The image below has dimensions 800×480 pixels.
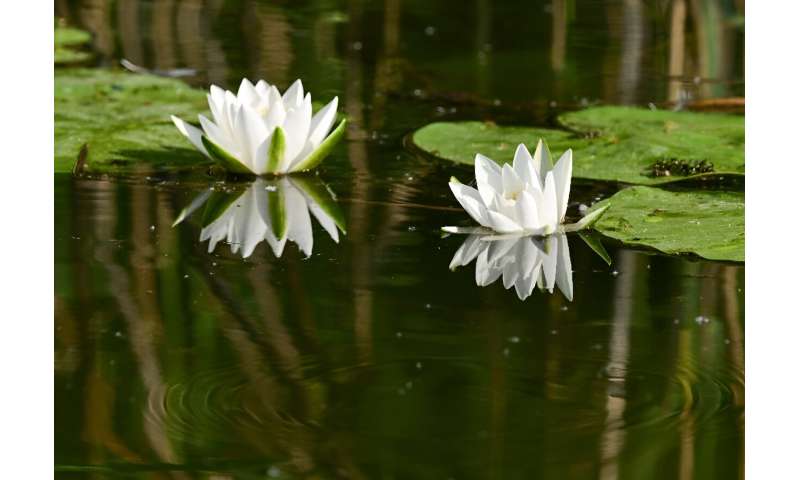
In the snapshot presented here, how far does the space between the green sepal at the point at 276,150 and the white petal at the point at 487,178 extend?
554mm

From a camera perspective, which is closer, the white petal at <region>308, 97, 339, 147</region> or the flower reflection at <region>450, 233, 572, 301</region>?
the flower reflection at <region>450, 233, 572, 301</region>

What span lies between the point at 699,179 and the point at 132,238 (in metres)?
1.38

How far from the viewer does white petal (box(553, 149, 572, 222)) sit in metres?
2.59

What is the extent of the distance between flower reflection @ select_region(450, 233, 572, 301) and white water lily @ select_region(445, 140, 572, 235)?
31mm

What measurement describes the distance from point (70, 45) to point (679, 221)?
9.36 ft

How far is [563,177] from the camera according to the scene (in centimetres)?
259

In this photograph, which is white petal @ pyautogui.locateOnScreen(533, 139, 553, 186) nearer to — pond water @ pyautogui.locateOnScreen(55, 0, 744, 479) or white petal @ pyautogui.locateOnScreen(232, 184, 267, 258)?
pond water @ pyautogui.locateOnScreen(55, 0, 744, 479)

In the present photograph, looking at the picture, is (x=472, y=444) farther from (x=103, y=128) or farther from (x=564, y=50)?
(x=564, y=50)

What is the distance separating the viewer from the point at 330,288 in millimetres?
2320

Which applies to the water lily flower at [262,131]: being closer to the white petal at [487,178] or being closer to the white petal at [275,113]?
the white petal at [275,113]

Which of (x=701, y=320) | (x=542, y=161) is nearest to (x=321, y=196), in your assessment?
(x=542, y=161)

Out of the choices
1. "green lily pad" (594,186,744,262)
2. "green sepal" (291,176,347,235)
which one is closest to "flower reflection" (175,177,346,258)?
"green sepal" (291,176,347,235)

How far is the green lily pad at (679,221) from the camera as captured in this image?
2.49 m
